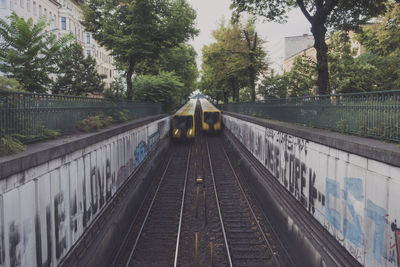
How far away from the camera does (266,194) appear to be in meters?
11.9

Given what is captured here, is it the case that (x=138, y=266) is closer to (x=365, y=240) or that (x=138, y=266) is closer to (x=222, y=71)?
(x=365, y=240)

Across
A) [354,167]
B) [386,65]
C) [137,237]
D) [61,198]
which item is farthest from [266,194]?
[386,65]

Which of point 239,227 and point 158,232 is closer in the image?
point 158,232

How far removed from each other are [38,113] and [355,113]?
702 centimetres

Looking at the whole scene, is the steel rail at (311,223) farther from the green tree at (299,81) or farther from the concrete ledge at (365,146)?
the green tree at (299,81)

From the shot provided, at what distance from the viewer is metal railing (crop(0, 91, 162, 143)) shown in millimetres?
5409

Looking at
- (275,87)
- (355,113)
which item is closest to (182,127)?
(275,87)

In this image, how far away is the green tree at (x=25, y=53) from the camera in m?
8.94

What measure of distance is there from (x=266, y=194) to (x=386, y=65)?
2329 centimetres

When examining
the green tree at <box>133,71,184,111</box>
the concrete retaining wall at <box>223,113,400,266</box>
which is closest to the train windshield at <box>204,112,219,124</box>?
the green tree at <box>133,71,184,111</box>

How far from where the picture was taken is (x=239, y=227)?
34.9ft

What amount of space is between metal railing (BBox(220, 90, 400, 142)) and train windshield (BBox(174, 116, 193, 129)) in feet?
50.4

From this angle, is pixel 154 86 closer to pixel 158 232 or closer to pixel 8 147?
pixel 158 232

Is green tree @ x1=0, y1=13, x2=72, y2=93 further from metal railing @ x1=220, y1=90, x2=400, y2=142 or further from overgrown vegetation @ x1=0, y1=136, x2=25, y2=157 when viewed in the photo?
metal railing @ x1=220, y1=90, x2=400, y2=142
